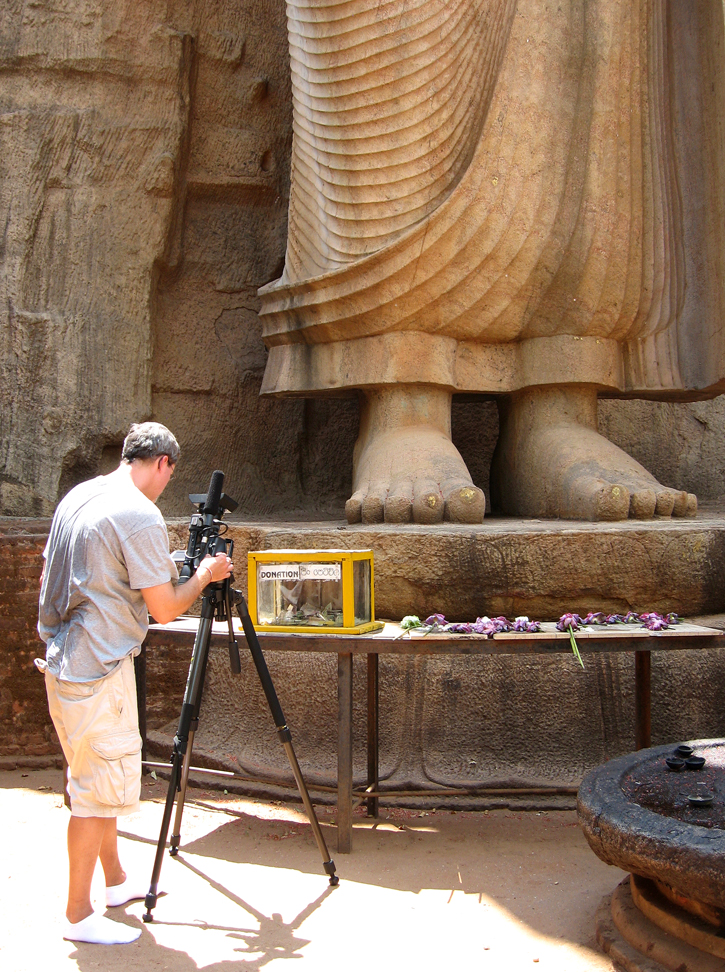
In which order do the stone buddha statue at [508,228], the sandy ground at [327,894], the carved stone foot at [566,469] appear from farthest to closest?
the stone buddha statue at [508,228]
the carved stone foot at [566,469]
the sandy ground at [327,894]

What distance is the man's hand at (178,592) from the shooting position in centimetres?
176

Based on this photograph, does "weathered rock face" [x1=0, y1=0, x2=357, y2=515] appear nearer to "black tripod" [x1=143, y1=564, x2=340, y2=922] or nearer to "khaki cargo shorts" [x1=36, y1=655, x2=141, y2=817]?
"black tripod" [x1=143, y1=564, x2=340, y2=922]

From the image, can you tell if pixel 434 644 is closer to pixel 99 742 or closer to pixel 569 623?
pixel 569 623

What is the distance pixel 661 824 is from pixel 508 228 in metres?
2.16

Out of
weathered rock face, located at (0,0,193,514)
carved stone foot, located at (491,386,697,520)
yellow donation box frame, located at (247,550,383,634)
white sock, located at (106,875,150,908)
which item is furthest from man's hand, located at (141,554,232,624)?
weathered rock face, located at (0,0,193,514)

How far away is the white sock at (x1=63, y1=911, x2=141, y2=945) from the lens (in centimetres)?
177

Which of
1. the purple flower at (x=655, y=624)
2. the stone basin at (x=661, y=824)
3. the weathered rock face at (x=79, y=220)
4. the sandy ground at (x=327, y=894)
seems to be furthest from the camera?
the weathered rock face at (x=79, y=220)

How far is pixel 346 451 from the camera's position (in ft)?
14.6

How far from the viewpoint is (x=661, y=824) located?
1604mm

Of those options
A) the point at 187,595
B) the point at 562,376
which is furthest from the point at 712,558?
the point at 187,595

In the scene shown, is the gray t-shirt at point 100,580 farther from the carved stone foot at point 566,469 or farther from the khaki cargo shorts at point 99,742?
the carved stone foot at point 566,469

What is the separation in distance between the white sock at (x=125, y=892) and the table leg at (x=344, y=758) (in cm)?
45

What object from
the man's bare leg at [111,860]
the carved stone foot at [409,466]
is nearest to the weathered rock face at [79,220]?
the carved stone foot at [409,466]

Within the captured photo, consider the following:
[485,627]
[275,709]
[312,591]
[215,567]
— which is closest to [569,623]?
[485,627]
